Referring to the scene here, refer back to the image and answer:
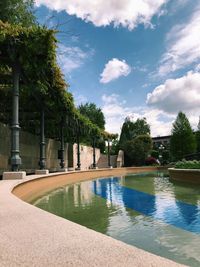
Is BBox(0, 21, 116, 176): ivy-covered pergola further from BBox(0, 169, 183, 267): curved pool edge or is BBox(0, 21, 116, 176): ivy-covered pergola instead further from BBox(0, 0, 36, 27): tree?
BBox(0, 0, 36, 27): tree

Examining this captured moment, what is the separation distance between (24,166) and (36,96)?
3.91 meters

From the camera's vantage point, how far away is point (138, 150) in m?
46.4

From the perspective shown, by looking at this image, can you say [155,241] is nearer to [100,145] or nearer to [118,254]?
[118,254]

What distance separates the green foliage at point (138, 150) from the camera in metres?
46.4

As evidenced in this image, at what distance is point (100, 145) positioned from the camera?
179 feet

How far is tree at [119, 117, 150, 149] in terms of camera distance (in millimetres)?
73000

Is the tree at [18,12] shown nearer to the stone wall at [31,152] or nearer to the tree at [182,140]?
the stone wall at [31,152]

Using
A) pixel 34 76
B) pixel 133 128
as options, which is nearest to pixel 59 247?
pixel 34 76

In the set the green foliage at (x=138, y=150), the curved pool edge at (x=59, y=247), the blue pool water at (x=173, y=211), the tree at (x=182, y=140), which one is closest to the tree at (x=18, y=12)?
the blue pool water at (x=173, y=211)

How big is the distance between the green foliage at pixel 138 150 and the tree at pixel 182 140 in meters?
4.65

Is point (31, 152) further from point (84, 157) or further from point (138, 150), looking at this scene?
point (138, 150)

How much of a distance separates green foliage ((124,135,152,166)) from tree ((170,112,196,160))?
4651 mm

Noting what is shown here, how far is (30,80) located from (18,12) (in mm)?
14880

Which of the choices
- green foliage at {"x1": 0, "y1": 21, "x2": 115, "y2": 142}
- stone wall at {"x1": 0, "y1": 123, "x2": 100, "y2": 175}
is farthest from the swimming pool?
green foliage at {"x1": 0, "y1": 21, "x2": 115, "y2": 142}
